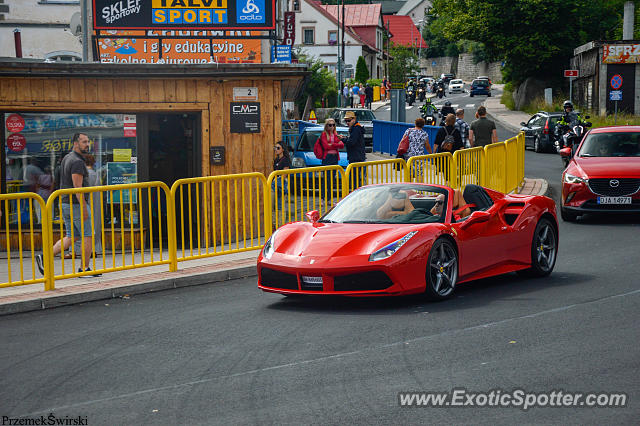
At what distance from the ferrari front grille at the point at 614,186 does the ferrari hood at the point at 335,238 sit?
310 inches

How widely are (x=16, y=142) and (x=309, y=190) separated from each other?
20.3 feet

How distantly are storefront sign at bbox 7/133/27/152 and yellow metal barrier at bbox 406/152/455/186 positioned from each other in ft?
22.6

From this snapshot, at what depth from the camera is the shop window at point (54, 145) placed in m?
17.1

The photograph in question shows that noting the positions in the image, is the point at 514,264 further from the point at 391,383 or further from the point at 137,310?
the point at 391,383

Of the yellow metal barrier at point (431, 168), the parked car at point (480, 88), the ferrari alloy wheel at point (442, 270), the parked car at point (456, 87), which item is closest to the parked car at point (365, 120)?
the yellow metal barrier at point (431, 168)

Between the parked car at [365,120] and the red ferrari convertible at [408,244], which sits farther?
the parked car at [365,120]

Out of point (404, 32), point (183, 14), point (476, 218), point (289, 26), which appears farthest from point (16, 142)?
point (404, 32)

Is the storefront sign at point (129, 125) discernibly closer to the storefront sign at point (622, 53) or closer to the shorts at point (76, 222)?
the shorts at point (76, 222)

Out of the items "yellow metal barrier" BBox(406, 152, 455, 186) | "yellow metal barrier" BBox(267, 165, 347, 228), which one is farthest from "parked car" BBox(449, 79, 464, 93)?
"yellow metal barrier" BBox(267, 165, 347, 228)

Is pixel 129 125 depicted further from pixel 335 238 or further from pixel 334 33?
pixel 334 33

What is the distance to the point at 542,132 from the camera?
119 feet

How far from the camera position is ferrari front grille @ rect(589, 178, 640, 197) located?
54.1 feet

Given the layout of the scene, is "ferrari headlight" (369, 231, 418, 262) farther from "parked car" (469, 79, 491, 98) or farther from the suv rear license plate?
"parked car" (469, 79, 491, 98)

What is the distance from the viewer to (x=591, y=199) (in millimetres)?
16719
